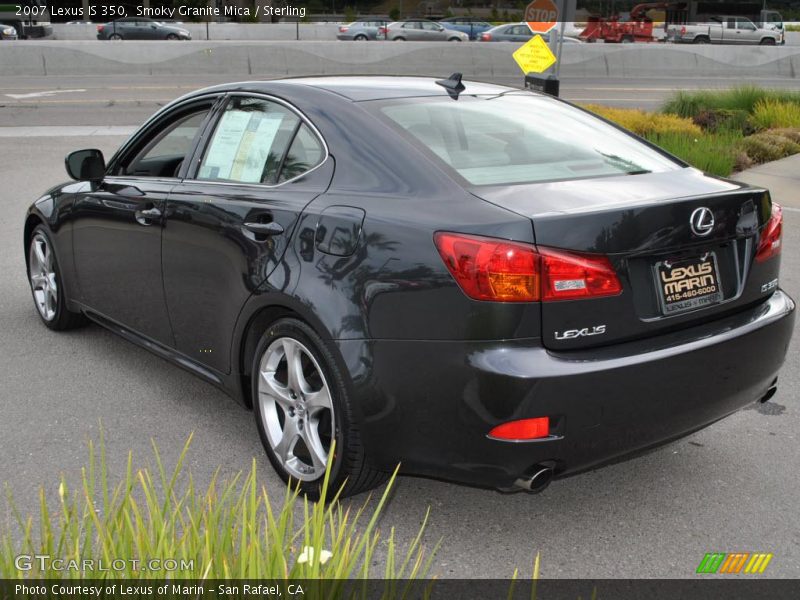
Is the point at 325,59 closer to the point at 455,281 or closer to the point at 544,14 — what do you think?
Answer: the point at 544,14

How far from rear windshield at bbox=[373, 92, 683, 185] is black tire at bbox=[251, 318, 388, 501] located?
819mm

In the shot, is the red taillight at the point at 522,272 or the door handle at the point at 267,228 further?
the door handle at the point at 267,228

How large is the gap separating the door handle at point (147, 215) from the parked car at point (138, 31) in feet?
142

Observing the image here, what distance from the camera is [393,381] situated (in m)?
3.12

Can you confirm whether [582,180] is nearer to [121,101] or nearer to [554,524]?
[554,524]

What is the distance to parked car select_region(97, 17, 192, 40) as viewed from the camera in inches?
1775

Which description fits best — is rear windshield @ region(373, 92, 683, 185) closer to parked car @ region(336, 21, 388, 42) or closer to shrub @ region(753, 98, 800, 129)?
shrub @ region(753, 98, 800, 129)

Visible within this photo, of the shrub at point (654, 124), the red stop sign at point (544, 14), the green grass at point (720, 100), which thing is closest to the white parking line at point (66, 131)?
the red stop sign at point (544, 14)

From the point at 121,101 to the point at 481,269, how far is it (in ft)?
65.4

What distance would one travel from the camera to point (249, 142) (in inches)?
161

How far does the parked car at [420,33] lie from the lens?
4706cm

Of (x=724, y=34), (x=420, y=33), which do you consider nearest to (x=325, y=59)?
(x=420, y=33)

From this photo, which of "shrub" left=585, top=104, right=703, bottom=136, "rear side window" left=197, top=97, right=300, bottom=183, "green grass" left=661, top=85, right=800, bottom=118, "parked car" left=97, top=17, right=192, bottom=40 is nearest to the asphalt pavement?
"rear side window" left=197, top=97, right=300, bottom=183

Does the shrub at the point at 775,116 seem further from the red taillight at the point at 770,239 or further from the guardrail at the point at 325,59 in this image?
the red taillight at the point at 770,239
